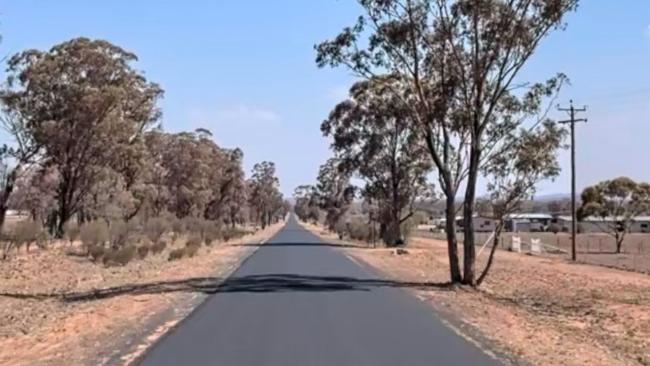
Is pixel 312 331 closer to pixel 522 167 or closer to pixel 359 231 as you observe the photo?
pixel 522 167

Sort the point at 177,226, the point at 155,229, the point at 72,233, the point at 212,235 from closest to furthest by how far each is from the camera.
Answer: the point at 72,233 < the point at 155,229 < the point at 177,226 < the point at 212,235

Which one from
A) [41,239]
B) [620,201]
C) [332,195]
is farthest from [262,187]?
[41,239]

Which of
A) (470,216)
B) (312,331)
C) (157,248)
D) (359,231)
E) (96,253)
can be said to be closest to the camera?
(312,331)

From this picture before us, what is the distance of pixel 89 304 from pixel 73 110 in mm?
32929

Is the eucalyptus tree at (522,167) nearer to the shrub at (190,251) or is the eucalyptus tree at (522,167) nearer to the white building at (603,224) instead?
the shrub at (190,251)

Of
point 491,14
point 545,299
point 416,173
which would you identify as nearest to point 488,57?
point 491,14

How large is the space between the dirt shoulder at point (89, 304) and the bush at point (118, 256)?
0.75 m

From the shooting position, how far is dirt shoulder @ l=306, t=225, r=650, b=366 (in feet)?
44.3

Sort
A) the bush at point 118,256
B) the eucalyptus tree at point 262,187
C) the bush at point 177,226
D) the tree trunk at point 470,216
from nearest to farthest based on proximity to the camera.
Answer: the tree trunk at point 470,216
the bush at point 118,256
the bush at point 177,226
the eucalyptus tree at point 262,187

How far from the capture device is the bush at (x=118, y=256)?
37562mm

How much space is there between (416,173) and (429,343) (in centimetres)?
5097

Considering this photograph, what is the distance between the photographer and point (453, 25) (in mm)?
26344

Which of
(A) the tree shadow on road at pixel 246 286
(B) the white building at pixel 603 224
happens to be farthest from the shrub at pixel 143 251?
(B) the white building at pixel 603 224

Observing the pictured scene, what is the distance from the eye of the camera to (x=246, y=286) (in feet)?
76.9
